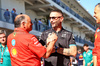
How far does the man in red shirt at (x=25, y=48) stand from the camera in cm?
299

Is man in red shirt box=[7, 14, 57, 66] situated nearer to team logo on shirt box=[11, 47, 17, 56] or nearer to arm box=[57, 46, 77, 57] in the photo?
team logo on shirt box=[11, 47, 17, 56]

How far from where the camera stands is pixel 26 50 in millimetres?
3008

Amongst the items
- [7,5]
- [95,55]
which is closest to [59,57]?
[95,55]

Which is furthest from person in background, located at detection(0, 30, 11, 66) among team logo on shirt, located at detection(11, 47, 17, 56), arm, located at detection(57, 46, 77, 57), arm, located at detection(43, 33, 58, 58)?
arm, located at detection(43, 33, 58, 58)

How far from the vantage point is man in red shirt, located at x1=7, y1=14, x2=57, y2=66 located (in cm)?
299

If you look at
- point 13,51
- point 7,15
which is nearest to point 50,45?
point 13,51

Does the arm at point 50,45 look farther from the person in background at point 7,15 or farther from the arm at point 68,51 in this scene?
the person in background at point 7,15

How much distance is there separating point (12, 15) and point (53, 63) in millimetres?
12589

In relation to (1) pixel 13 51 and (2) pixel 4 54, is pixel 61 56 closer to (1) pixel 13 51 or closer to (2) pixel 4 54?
(1) pixel 13 51

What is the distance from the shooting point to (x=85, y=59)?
1061cm

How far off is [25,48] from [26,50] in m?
0.04

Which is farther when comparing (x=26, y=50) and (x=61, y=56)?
(x=61, y=56)

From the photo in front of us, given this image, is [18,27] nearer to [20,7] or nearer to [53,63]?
[53,63]

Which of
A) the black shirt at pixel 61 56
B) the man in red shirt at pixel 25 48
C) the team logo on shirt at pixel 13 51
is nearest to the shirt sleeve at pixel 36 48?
the man in red shirt at pixel 25 48
